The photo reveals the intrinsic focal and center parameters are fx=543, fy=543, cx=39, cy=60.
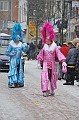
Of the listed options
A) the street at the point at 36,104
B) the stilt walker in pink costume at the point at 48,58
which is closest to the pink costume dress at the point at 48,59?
the stilt walker in pink costume at the point at 48,58

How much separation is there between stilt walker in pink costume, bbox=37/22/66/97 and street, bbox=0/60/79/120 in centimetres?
39

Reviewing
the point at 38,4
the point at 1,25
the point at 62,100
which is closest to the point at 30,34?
the point at 38,4

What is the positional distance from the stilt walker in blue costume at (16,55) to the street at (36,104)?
0.42 metres

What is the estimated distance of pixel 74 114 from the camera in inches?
508

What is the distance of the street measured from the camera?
12500mm

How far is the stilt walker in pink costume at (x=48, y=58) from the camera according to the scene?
55.4ft

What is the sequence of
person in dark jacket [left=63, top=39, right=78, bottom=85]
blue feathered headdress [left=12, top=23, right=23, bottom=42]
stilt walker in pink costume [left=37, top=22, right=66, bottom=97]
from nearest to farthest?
stilt walker in pink costume [left=37, top=22, right=66, bottom=97] → blue feathered headdress [left=12, top=23, right=23, bottom=42] → person in dark jacket [left=63, top=39, right=78, bottom=85]

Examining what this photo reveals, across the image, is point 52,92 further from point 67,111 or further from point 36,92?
point 67,111

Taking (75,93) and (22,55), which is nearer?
(75,93)

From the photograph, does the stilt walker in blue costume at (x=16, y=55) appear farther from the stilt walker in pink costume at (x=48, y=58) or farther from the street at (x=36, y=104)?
the stilt walker in pink costume at (x=48, y=58)

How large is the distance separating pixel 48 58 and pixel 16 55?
8.98 feet

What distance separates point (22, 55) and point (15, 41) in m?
0.76

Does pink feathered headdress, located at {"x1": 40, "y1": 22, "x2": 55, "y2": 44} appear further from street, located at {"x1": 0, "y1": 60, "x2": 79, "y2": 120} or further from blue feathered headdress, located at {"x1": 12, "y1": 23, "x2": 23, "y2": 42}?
blue feathered headdress, located at {"x1": 12, "y1": 23, "x2": 23, "y2": 42}

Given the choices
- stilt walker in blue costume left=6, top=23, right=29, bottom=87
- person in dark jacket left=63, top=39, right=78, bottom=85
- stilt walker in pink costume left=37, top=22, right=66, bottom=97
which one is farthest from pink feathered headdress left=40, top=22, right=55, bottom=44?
person in dark jacket left=63, top=39, right=78, bottom=85
